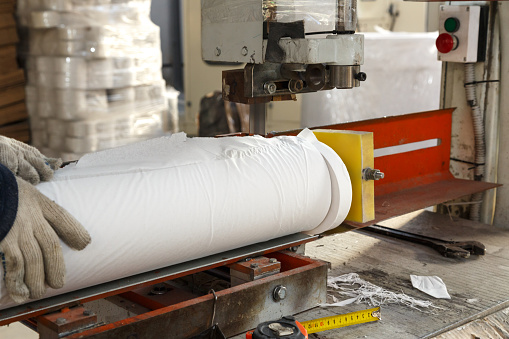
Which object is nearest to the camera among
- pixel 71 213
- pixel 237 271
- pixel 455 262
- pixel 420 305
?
pixel 71 213

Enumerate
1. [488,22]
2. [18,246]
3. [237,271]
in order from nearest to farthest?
[18,246] < [237,271] < [488,22]

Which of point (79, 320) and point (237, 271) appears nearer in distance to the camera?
point (79, 320)

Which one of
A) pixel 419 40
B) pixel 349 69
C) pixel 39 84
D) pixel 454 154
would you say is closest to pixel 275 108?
pixel 419 40

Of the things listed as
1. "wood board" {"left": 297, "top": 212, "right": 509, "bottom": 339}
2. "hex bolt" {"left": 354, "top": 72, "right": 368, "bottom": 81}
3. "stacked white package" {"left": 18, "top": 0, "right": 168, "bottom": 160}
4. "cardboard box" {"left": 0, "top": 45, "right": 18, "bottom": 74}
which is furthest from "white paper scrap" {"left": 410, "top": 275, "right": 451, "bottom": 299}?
"cardboard box" {"left": 0, "top": 45, "right": 18, "bottom": 74}

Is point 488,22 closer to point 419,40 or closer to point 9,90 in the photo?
point 419,40

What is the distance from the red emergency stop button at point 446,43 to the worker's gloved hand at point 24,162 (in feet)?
6.70

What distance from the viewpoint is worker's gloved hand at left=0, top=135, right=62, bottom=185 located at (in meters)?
1.33

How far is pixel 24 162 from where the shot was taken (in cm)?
136

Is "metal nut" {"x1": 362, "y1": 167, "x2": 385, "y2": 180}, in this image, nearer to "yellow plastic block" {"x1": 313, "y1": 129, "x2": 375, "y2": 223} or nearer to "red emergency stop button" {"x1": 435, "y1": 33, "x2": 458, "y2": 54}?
"yellow plastic block" {"x1": 313, "y1": 129, "x2": 375, "y2": 223}

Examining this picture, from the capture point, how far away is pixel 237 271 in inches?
66.8

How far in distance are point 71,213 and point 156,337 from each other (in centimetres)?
34

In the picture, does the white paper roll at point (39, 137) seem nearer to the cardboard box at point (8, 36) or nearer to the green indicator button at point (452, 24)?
the cardboard box at point (8, 36)

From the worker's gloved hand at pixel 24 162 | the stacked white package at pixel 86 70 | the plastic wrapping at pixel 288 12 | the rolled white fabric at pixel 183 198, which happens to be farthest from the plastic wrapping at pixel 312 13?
the stacked white package at pixel 86 70

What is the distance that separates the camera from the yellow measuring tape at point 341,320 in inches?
63.7
